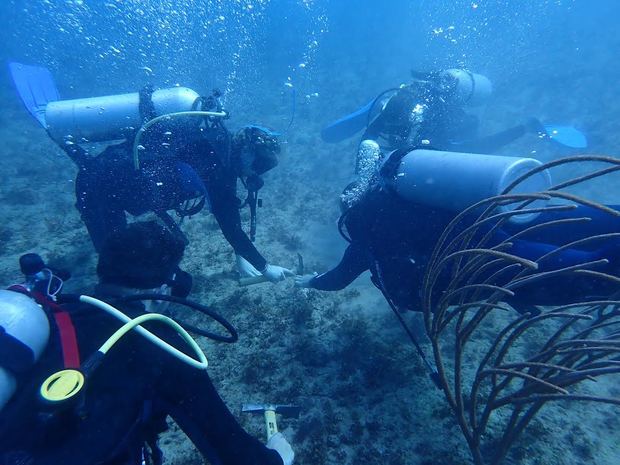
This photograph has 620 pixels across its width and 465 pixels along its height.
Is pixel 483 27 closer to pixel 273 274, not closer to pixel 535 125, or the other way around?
pixel 535 125

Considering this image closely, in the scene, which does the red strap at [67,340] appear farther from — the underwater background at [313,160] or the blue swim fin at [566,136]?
the blue swim fin at [566,136]

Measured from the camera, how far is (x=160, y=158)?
15.0 feet

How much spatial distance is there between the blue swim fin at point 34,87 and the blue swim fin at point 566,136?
12.2 m

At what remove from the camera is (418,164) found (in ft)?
12.2

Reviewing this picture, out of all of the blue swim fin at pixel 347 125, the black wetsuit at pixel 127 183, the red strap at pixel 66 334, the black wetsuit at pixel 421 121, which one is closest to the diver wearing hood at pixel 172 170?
the black wetsuit at pixel 127 183

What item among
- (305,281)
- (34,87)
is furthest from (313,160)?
(34,87)

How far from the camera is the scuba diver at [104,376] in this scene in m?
1.43

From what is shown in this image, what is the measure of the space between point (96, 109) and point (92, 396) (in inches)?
189

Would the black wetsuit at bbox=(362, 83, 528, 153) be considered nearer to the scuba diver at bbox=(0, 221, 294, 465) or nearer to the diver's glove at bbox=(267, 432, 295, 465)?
the diver's glove at bbox=(267, 432, 295, 465)

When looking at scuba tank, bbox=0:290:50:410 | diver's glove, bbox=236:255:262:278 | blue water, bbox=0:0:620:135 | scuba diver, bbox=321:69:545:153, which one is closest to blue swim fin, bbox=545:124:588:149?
scuba diver, bbox=321:69:545:153

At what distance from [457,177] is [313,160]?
30.2 feet

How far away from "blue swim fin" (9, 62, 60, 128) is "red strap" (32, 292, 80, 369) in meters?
4.59

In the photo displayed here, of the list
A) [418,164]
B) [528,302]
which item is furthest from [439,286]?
[418,164]

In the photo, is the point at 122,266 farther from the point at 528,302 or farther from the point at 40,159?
the point at 40,159
